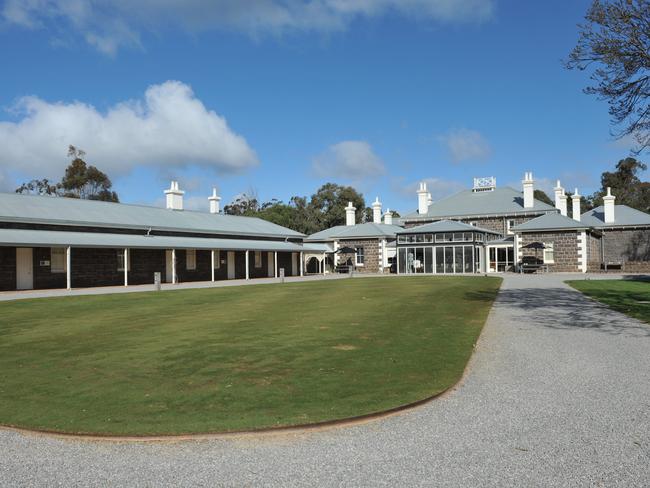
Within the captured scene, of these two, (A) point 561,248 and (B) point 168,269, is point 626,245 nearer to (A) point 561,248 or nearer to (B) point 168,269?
(A) point 561,248

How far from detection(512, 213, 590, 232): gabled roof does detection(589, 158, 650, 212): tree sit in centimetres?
3192

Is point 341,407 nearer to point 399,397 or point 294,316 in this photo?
point 399,397

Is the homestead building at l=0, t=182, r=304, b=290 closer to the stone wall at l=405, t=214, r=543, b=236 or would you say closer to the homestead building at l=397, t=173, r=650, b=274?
the homestead building at l=397, t=173, r=650, b=274

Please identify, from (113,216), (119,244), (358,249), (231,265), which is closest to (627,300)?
(119,244)

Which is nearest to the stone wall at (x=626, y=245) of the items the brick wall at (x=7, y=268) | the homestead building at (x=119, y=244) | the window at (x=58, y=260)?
the homestead building at (x=119, y=244)

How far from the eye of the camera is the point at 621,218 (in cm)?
4281

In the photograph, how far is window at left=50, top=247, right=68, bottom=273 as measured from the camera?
25906 mm

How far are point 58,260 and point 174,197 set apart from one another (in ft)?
41.1

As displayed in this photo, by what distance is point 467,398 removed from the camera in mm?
5984

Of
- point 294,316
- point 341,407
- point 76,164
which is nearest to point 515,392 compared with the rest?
point 341,407

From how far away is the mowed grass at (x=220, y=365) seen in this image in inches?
211

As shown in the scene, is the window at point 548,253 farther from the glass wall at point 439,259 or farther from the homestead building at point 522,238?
the glass wall at point 439,259

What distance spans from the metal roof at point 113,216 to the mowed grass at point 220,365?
14000mm

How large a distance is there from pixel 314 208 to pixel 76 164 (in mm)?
28932
